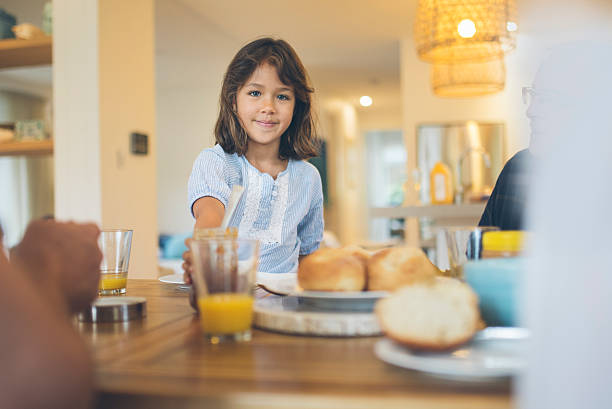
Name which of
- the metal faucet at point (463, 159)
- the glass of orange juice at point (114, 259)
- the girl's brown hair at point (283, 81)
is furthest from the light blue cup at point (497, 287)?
the metal faucet at point (463, 159)

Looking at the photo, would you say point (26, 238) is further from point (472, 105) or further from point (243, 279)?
point (472, 105)

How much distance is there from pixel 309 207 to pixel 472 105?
14.4ft

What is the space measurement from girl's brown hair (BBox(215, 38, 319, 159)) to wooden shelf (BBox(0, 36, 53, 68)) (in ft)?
6.07

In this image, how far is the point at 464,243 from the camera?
2.51 ft

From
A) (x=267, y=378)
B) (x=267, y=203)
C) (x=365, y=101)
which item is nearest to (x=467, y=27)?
(x=267, y=203)

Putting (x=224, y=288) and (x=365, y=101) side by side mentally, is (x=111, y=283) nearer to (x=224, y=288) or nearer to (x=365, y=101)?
(x=224, y=288)

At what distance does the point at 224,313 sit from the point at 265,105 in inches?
38.4

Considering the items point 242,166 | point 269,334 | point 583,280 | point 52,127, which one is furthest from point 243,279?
point 52,127

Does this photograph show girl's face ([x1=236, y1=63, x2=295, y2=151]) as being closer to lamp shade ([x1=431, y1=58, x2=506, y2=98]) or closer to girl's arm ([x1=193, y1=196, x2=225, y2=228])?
girl's arm ([x1=193, y1=196, x2=225, y2=228])

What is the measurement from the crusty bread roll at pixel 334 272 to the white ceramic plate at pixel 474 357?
165 millimetres

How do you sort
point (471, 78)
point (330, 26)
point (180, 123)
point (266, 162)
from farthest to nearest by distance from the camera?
point (180, 123) → point (330, 26) → point (471, 78) → point (266, 162)

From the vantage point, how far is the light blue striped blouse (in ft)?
5.06

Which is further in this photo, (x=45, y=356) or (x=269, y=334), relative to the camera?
(x=269, y=334)

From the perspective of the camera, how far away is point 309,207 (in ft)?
5.49
